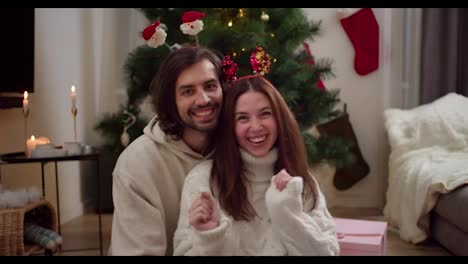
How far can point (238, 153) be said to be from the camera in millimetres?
931

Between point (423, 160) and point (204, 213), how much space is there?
1478 millimetres

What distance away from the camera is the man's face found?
3.18 ft

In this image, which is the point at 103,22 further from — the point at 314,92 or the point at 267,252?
the point at 267,252

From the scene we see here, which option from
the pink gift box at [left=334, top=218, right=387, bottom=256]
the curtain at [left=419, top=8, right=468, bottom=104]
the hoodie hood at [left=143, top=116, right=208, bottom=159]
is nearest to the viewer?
the hoodie hood at [left=143, top=116, right=208, bottom=159]

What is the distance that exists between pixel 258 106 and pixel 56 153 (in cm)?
85

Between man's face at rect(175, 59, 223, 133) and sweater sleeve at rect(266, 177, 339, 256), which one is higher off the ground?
man's face at rect(175, 59, 223, 133)

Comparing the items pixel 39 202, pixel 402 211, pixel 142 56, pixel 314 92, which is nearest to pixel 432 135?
pixel 402 211

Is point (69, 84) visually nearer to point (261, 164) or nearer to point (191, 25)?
point (191, 25)

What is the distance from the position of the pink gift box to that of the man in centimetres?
52

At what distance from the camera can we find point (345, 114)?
Result: 2768mm

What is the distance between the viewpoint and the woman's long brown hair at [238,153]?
0.91 metres

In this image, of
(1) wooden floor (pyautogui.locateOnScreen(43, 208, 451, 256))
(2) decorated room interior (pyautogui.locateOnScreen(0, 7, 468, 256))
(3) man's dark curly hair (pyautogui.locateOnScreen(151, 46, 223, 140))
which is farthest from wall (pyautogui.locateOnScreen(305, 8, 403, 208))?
(3) man's dark curly hair (pyautogui.locateOnScreen(151, 46, 223, 140))

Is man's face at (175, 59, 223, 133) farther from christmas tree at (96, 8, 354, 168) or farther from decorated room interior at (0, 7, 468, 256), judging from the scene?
christmas tree at (96, 8, 354, 168)

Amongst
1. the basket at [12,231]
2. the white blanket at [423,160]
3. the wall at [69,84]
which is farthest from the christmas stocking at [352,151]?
the basket at [12,231]
